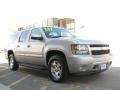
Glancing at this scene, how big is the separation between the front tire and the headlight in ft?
1.61

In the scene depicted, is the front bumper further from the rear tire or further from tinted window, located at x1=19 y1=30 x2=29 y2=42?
the rear tire

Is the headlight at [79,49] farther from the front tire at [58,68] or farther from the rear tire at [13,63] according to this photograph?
the rear tire at [13,63]

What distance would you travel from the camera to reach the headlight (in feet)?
22.3

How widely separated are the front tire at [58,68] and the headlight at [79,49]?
490 mm

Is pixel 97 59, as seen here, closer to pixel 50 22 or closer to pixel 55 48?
pixel 55 48

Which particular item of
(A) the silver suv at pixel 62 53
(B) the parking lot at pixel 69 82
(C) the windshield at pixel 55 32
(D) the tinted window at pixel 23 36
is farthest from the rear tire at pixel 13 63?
(C) the windshield at pixel 55 32

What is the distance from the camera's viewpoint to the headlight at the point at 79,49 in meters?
6.79

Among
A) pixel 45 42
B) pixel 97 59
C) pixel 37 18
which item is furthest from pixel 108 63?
pixel 37 18

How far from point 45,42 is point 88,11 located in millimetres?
16304

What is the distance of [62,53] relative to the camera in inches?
281

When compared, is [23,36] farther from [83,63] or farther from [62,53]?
[83,63]

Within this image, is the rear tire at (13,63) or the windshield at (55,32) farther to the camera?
the rear tire at (13,63)

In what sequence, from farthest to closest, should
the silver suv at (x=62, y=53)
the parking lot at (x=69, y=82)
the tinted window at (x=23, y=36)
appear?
the tinted window at (x=23, y=36) → the silver suv at (x=62, y=53) → the parking lot at (x=69, y=82)

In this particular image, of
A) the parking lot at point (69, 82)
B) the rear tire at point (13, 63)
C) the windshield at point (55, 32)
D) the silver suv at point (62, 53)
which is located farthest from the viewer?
the rear tire at point (13, 63)
